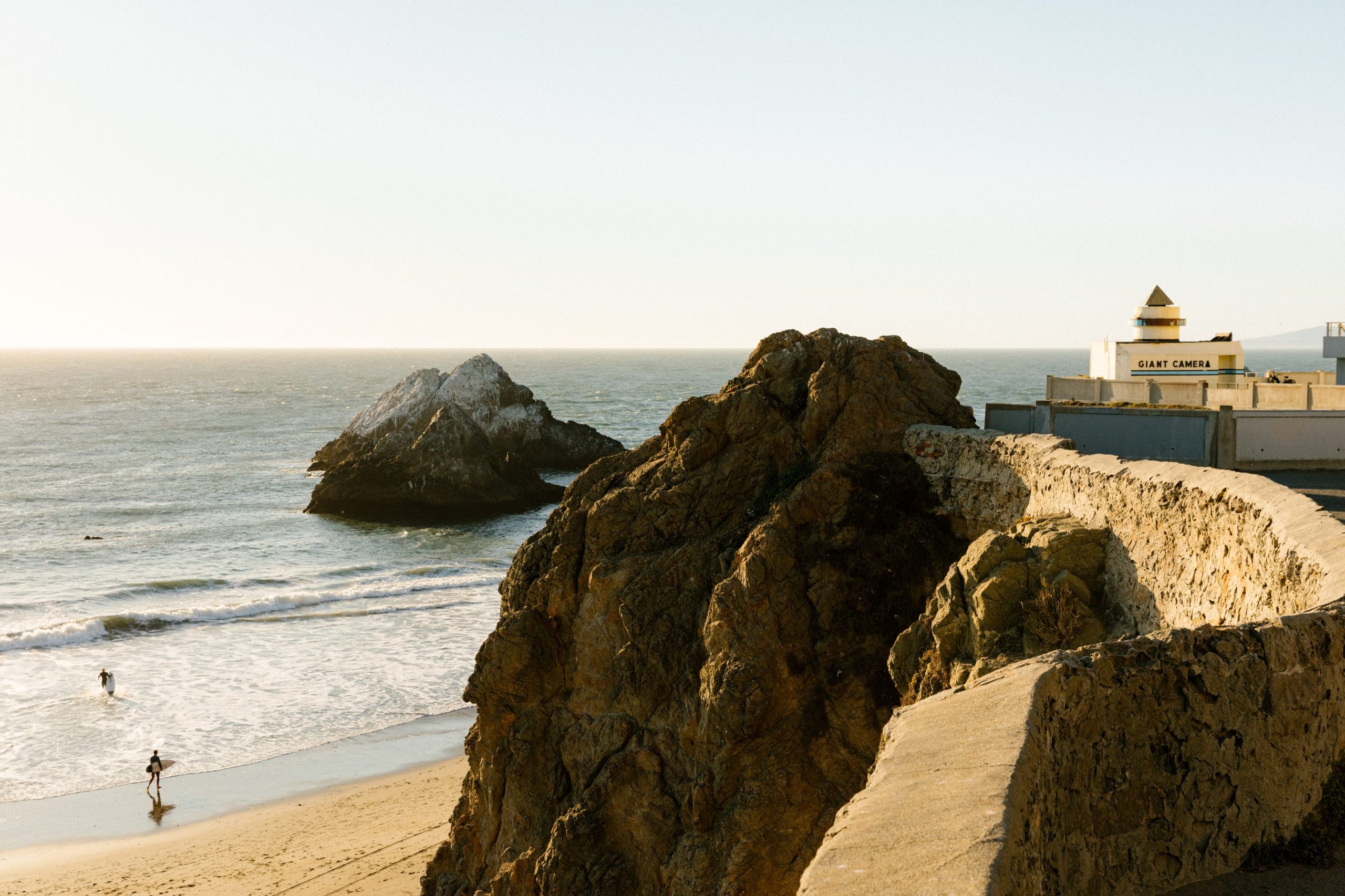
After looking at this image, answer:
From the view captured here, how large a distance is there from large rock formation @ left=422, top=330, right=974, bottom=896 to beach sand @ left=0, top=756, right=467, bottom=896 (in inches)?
120

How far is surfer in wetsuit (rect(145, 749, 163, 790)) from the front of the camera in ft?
70.0

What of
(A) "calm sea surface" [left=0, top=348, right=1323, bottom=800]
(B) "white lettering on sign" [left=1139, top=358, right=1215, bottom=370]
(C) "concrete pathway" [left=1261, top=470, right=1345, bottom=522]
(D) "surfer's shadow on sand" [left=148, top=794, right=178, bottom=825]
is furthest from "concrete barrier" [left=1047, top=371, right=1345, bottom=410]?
→ (D) "surfer's shadow on sand" [left=148, top=794, right=178, bottom=825]

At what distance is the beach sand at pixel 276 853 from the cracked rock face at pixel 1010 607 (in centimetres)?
952

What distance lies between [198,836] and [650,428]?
75690mm

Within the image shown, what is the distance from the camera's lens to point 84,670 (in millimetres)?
28734

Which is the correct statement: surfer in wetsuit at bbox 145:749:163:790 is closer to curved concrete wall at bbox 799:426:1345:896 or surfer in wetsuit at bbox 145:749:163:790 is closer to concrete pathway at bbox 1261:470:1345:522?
concrete pathway at bbox 1261:470:1345:522

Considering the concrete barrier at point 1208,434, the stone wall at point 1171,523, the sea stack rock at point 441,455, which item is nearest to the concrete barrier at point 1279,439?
the concrete barrier at point 1208,434

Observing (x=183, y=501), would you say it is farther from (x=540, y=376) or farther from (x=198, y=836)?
(x=540, y=376)

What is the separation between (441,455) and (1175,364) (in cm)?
3412

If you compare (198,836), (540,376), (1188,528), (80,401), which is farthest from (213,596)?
(540,376)

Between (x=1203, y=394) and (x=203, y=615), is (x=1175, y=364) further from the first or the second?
(x=203, y=615)

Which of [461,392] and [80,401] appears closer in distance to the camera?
[461,392]

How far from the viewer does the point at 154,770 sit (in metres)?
21.4

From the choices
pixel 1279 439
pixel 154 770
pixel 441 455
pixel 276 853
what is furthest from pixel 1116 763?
pixel 441 455
